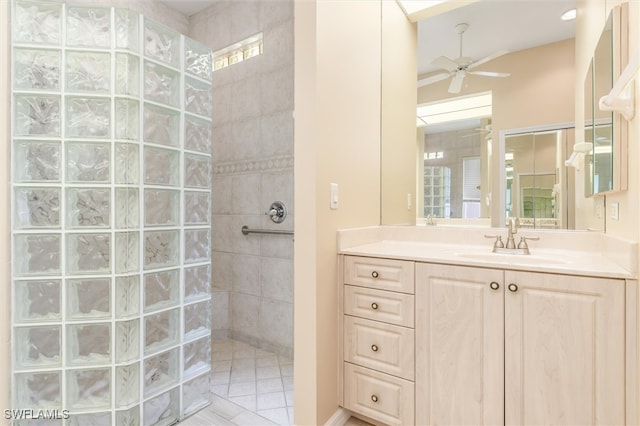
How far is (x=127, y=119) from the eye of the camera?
148 centimetres

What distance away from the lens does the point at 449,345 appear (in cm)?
137

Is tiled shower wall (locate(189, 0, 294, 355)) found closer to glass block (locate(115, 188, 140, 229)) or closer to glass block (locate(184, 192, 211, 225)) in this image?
glass block (locate(184, 192, 211, 225))

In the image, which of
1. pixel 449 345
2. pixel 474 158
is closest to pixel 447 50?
pixel 474 158

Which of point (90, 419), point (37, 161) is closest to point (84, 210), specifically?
point (37, 161)

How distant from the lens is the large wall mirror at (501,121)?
67.4 inches

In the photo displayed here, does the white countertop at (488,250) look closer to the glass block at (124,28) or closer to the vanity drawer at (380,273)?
the vanity drawer at (380,273)

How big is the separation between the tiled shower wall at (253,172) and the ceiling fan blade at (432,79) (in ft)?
3.08

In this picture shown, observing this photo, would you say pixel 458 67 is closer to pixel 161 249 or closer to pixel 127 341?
pixel 161 249

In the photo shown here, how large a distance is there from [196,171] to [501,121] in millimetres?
1734

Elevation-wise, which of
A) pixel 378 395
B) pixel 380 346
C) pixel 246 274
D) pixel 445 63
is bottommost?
pixel 378 395

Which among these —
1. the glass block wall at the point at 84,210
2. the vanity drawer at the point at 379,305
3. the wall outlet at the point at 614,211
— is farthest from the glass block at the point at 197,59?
the wall outlet at the point at 614,211

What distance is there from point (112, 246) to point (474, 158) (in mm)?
1966

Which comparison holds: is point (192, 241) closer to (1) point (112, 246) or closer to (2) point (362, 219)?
(1) point (112, 246)

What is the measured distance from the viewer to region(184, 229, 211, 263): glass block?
1731 mm
